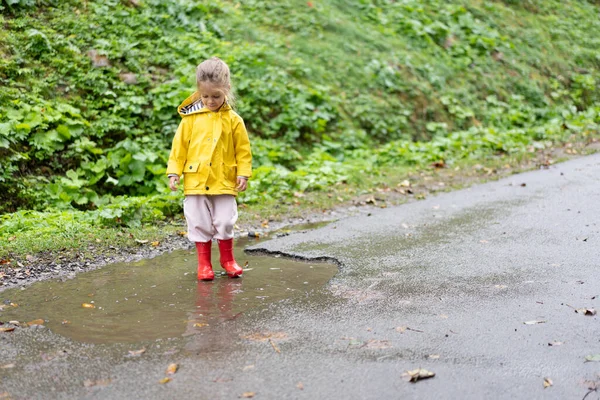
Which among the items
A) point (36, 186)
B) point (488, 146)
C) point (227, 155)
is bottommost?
point (488, 146)

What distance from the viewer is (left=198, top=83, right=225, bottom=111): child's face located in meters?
5.15

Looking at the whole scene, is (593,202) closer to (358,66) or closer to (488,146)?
(488,146)

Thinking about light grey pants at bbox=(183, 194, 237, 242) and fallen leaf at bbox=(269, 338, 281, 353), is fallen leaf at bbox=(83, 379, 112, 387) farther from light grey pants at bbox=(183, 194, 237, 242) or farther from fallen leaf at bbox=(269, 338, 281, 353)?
light grey pants at bbox=(183, 194, 237, 242)

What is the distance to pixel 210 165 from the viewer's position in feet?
17.2

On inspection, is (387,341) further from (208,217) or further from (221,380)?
(208,217)

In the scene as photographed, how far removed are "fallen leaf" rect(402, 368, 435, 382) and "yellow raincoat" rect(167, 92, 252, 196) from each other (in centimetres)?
239

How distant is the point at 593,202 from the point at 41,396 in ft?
21.5

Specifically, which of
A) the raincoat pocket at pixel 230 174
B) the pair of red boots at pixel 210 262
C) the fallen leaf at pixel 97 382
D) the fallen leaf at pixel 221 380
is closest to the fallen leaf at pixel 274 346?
the fallen leaf at pixel 221 380

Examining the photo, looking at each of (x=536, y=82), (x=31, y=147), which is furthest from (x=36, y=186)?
(x=536, y=82)

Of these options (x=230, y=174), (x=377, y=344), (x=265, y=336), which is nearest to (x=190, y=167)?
(x=230, y=174)

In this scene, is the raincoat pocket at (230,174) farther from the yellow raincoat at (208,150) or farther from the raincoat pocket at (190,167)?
the raincoat pocket at (190,167)

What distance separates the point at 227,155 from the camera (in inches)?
210

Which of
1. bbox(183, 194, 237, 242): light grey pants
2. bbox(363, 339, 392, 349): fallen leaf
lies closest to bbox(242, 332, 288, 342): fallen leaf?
bbox(363, 339, 392, 349): fallen leaf

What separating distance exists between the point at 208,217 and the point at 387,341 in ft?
6.84
